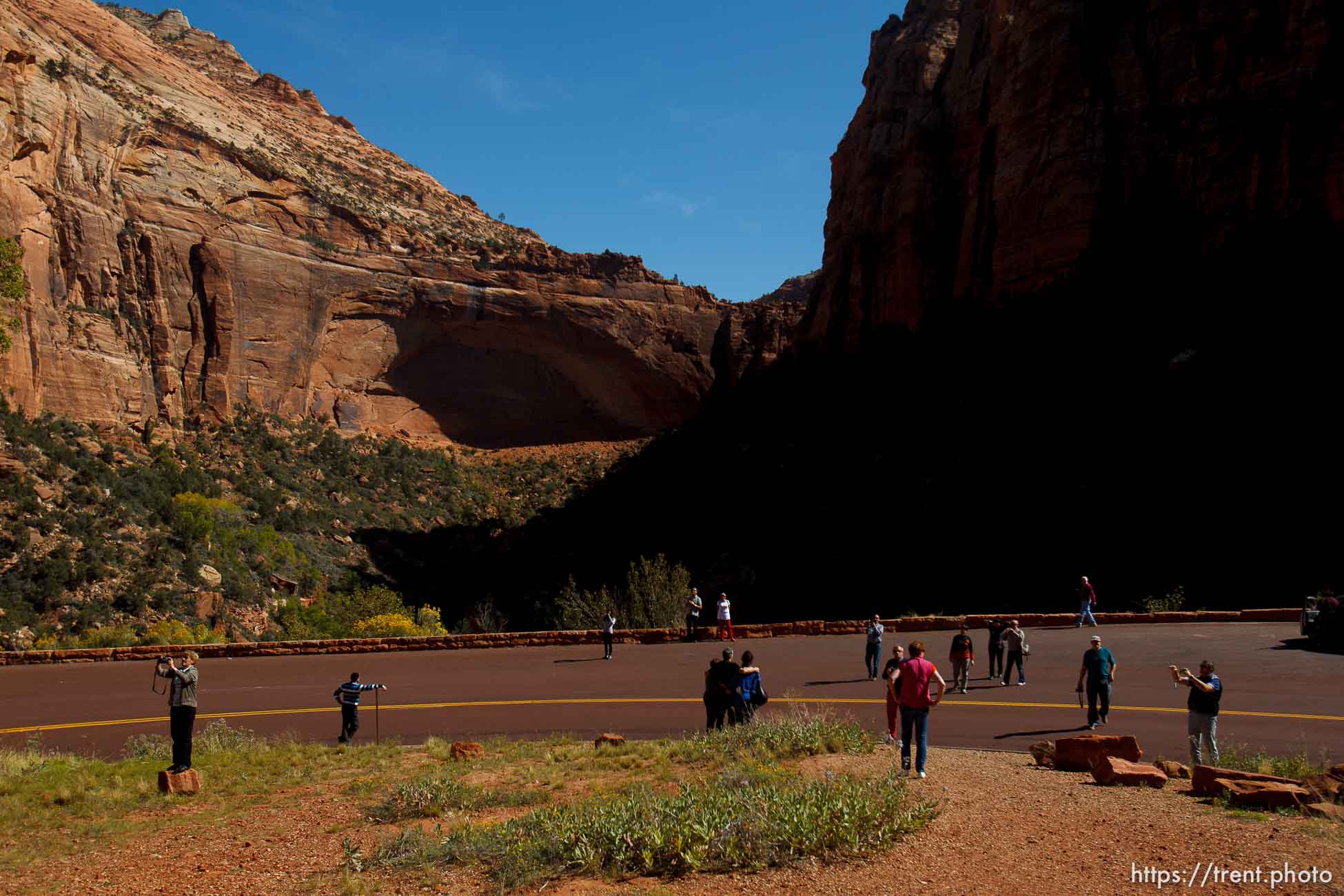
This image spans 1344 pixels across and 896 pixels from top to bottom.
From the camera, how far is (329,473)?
45844 millimetres

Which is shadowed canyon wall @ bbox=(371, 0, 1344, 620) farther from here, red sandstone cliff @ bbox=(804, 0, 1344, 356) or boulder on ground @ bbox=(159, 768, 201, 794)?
boulder on ground @ bbox=(159, 768, 201, 794)

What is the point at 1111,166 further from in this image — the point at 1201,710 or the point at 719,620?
the point at 1201,710

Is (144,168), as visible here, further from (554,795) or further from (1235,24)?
(1235,24)

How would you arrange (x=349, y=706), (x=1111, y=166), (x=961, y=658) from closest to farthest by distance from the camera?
(x=349, y=706)
(x=961, y=658)
(x=1111, y=166)

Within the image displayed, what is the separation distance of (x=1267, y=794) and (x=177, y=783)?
9934 mm

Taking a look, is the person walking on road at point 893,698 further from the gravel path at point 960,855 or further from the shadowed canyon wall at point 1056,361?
the shadowed canyon wall at point 1056,361

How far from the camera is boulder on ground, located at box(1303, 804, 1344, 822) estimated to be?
674 cm

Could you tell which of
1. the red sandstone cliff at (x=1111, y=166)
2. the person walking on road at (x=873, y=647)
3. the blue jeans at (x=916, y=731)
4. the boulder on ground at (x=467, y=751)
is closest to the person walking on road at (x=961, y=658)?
the person walking on road at (x=873, y=647)

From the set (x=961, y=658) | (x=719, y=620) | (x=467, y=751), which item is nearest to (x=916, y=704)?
(x=467, y=751)

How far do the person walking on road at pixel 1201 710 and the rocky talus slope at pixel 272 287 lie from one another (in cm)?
3714

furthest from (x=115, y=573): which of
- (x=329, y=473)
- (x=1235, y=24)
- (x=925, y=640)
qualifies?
(x=1235, y=24)

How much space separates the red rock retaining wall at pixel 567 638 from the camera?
2025cm

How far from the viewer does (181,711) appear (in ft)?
32.2

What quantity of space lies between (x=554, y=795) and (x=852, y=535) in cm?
3155
